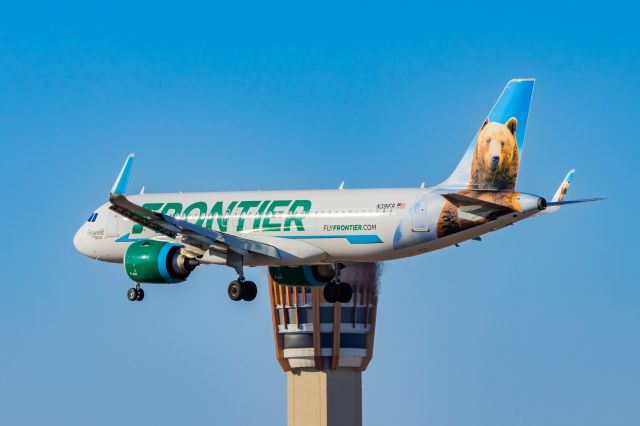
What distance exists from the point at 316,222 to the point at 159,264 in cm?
777

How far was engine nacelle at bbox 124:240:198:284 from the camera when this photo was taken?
246ft

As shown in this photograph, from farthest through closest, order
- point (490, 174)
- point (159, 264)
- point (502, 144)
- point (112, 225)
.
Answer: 1. point (112, 225)
2. point (159, 264)
3. point (502, 144)
4. point (490, 174)

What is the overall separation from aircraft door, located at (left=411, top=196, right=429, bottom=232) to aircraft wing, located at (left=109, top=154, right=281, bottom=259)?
25.0 ft

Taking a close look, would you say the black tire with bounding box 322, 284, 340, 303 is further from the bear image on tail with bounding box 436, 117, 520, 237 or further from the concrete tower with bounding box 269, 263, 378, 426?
the concrete tower with bounding box 269, 263, 378, 426

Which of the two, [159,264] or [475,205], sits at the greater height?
[475,205]

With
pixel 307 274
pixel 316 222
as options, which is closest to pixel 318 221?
pixel 316 222

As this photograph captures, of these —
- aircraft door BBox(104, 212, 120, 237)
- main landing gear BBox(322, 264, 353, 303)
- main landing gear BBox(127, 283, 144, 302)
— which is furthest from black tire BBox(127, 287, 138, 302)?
main landing gear BBox(322, 264, 353, 303)

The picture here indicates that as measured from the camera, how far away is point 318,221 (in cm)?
7338

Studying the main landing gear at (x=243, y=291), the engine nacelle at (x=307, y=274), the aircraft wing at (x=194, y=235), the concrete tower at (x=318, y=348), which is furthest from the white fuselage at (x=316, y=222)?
the concrete tower at (x=318, y=348)

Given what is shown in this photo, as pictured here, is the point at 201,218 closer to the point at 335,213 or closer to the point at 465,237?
the point at 335,213

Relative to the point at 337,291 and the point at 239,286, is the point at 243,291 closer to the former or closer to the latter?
the point at 239,286

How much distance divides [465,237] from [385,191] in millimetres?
4718

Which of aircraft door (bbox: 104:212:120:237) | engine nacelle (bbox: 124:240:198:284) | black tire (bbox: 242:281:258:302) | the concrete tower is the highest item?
the concrete tower

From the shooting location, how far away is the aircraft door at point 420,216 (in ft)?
228
